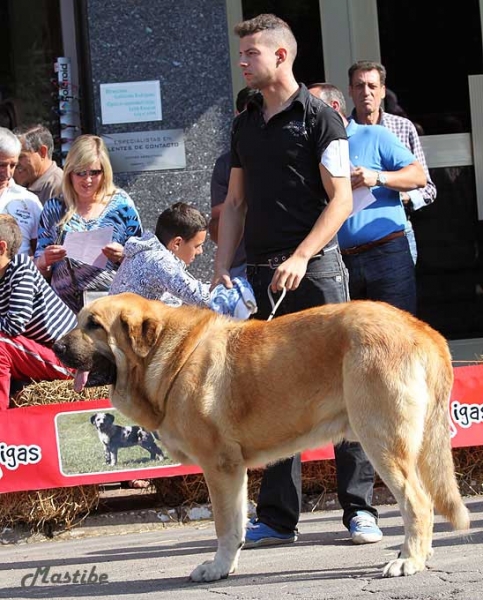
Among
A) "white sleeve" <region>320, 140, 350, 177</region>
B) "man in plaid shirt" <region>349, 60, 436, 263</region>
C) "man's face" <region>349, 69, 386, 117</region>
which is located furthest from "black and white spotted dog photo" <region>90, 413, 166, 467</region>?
"man's face" <region>349, 69, 386, 117</region>

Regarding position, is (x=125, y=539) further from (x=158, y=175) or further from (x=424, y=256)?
(x=424, y=256)

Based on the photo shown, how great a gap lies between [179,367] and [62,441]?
1.80 metres

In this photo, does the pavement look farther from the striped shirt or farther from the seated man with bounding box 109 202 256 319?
the seated man with bounding box 109 202 256 319

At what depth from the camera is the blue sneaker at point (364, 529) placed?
5.62 m

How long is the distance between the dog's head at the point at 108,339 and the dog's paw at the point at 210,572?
894 mm

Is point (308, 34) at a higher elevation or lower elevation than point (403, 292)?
higher

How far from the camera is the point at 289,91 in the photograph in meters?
5.54

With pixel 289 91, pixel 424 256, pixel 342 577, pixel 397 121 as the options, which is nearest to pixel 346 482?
pixel 342 577

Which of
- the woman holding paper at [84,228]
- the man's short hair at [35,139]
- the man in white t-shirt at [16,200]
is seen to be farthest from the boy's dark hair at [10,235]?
the man's short hair at [35,139]

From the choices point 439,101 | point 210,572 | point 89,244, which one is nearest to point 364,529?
point 210,572

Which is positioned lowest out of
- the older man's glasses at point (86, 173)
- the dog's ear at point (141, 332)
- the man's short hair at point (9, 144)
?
Answer: the dog's ear at point (141, 332)

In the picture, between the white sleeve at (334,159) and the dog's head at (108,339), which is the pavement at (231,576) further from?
the white sleeve at (334,159)

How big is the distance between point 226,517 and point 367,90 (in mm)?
3754

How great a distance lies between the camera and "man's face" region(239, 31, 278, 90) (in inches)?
214
